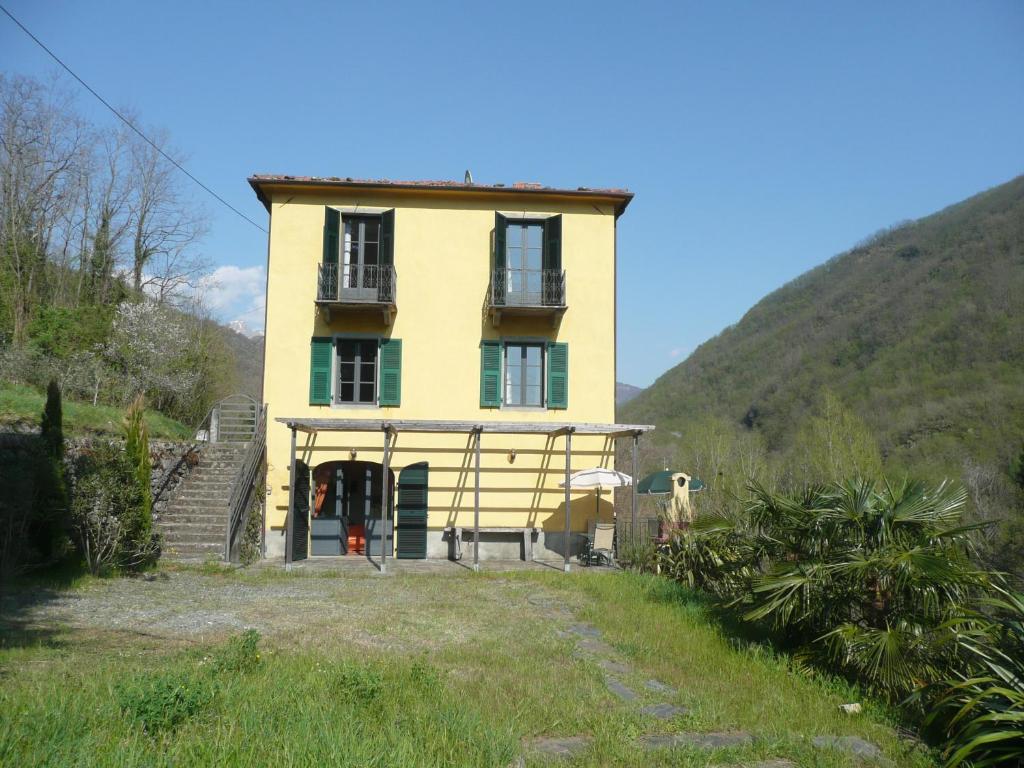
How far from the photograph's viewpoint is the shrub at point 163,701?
4.54 metres

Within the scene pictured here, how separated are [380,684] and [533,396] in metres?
11.0

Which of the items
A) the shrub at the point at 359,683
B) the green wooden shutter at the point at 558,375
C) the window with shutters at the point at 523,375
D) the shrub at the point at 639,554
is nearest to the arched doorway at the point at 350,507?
the window with shutters at the point at 523,375

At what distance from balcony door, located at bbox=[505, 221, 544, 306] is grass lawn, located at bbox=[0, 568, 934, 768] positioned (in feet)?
23.7

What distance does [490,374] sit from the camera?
629 inches

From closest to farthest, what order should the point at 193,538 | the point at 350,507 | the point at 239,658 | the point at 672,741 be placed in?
the point at 672,741 < the point at 239,658 < the point at 193,538 < the point at 350,507

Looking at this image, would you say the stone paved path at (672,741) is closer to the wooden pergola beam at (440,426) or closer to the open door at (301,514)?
the wooden pergola beam at (440,426)

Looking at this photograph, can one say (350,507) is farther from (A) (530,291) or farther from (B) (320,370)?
(A) (530,291)

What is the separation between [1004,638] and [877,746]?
108 centimetres

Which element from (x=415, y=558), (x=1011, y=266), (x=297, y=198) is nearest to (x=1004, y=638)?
(x=415, y=558)

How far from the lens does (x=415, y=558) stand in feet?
50.5

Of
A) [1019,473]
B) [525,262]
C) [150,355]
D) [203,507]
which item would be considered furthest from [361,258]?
[1019,473]

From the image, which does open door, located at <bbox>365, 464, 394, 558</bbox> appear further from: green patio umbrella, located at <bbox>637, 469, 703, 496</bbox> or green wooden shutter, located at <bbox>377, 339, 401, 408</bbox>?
green patio umbrella, located at <bbox>637, 469, 703, 496</bbox>

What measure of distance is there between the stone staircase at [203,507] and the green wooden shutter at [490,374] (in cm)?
495

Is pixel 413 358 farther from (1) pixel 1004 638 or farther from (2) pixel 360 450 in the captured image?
(1) pixel 1004 638
